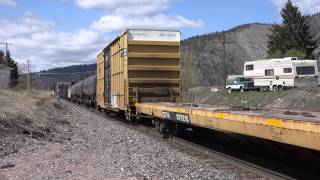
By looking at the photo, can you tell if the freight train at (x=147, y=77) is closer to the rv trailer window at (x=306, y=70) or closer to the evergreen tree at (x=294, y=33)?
the rv trailer window at (x=306, y=70)

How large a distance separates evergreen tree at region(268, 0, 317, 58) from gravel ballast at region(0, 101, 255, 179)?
6415 cm

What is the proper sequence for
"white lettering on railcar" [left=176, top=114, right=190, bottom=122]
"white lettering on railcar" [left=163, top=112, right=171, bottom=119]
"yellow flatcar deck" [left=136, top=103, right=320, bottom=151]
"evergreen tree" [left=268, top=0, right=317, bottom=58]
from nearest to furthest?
"yellow flatcar deck" [left=136, top=103, right=320, bottom=151] → "white lettering on railcar" [left=176, top=114, right=190, bottom=122] → "white lettering on railcar" [left=163, top=112, right=171, bottom=119] → "evergreen tree" [left=268, top=0, right=317, bottom=58]

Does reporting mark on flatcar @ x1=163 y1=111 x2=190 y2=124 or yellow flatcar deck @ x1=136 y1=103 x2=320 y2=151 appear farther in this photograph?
reporting mark on flatcar @ x1=163 y1=111 x2=190 y2=124

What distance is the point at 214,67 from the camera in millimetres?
173875

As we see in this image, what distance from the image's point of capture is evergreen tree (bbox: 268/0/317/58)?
254ft

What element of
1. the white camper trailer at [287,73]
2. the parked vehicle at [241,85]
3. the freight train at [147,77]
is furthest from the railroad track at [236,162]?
the parked vehicle at [241,85]

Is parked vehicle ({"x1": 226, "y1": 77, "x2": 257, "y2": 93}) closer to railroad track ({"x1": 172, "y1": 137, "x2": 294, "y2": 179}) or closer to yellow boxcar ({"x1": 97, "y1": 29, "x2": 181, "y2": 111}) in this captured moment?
yellow boxcar ({"x1": 97, "y1": 29, "x2": 181, "y2": 111})

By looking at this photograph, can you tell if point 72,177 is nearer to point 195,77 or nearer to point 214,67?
point 195,77

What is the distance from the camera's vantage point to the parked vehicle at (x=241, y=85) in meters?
62.1

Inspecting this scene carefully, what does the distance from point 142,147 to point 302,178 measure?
6047 mm

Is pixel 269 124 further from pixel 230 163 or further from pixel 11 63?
pixel 11 63

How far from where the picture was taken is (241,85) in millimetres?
63719

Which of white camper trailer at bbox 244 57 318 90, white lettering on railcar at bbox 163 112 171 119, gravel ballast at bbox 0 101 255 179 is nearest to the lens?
gravel ballast at bbox 0 101 255 179

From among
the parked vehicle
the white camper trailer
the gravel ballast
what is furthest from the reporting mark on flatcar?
the parked vehicle
